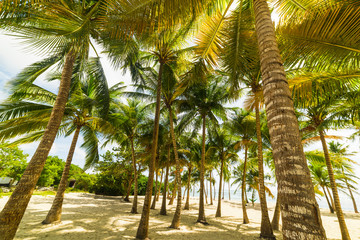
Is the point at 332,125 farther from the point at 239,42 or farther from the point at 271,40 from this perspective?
the point at 271,40

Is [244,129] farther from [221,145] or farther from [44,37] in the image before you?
[44,37]

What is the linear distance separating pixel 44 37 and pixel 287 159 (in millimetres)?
5159

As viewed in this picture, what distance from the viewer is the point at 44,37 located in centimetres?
373

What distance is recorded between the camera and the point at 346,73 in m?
4.68

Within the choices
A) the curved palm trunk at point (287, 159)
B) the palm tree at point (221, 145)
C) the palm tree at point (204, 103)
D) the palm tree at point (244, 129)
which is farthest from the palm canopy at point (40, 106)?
the palm tree at point (221, 145)

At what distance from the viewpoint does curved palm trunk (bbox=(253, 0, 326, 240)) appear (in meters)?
1.41

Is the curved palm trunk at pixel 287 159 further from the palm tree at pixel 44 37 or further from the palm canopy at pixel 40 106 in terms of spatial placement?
the palm canopy at pixel 40 106

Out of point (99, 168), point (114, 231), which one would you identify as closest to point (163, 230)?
point (114, 231)

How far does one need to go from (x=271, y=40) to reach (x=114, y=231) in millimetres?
9868

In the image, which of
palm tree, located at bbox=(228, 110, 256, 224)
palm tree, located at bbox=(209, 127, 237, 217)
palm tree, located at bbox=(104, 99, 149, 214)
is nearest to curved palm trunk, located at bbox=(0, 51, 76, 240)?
palm tree, located at bbox=(104, 99, 149, 214)

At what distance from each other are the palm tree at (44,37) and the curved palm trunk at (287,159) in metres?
3.34

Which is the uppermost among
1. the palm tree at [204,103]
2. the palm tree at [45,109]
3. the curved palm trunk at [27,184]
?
the palm tree at [204,103]

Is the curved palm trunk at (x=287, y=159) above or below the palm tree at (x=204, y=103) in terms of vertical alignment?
below

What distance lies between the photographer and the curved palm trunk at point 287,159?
1412 mm
